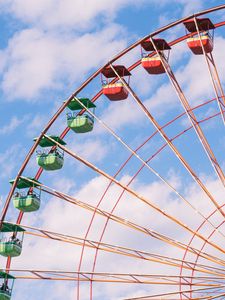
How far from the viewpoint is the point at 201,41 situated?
24.3 meters

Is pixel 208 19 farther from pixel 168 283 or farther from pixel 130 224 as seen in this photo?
pixel 168 283

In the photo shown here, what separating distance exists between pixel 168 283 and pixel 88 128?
7.06 m

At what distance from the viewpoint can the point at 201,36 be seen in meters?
24.5

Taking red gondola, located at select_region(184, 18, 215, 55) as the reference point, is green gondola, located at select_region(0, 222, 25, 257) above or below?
below

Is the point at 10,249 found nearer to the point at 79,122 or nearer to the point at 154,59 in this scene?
the point at 79,122

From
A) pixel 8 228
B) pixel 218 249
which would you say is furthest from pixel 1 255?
pixel 218 249

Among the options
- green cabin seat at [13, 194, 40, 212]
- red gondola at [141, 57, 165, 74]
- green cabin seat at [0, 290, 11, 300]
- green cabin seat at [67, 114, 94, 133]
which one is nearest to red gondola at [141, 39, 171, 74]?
A: red gondola at [141, 57, 165, 74]

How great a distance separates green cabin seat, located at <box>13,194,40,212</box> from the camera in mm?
26328

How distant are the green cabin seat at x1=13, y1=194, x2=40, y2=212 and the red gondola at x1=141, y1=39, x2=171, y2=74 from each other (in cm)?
625

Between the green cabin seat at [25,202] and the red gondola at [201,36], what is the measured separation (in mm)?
7854

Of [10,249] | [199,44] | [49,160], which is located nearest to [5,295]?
[10,249]

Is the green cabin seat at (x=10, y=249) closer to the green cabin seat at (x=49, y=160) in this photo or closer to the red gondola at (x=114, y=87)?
the green cabin seat at (x=49, y=160)

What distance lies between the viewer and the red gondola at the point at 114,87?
997 inches

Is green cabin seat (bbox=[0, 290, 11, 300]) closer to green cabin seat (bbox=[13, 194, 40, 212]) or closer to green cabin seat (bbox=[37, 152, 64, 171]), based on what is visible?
green cabin seat (bbox=[13, 194, 40, 212])
